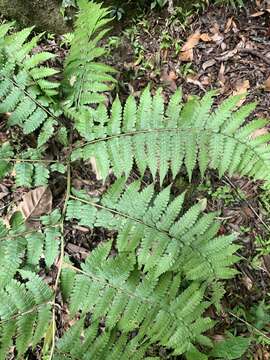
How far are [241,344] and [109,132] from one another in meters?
1.53

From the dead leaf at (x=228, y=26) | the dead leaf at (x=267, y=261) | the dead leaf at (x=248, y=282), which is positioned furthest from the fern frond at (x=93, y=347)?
the dead leaf at (x=228, y=26)

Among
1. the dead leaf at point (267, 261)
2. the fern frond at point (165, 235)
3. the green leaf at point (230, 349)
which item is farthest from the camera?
the dead leaf at point (267, 261)

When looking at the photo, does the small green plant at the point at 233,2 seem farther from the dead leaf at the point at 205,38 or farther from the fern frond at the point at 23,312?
the fern frond at the point at 23,312

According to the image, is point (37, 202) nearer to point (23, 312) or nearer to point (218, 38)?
point (23, 312)

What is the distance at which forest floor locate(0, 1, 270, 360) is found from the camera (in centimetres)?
357

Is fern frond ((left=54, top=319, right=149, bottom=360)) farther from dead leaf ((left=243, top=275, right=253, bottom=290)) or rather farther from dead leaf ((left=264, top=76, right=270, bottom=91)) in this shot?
dead leaf ((left=264, top=76, right=270, bottom=91))

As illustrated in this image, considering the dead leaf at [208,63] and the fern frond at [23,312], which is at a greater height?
the dead leaf at [208,63]

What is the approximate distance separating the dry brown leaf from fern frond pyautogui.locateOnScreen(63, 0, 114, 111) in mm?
685

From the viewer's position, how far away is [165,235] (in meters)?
2.76

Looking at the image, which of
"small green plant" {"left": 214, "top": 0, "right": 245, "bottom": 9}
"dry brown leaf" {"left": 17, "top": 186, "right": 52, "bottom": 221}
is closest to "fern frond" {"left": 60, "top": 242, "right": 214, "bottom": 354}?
"dry brown leaf" {"left": 17, "top": 186, "right": 52, "bottom": 221}

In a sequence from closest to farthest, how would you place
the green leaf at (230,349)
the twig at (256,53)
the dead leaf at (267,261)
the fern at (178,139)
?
the fern at (178,139) → the green leaf at (230,349) → the dead leaf at (267,261) → the twig at (256,53)

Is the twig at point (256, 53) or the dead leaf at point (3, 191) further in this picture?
the twig at point (256, 53)

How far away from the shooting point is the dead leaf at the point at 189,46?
418 centimetres

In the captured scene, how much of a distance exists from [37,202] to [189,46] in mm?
1900
